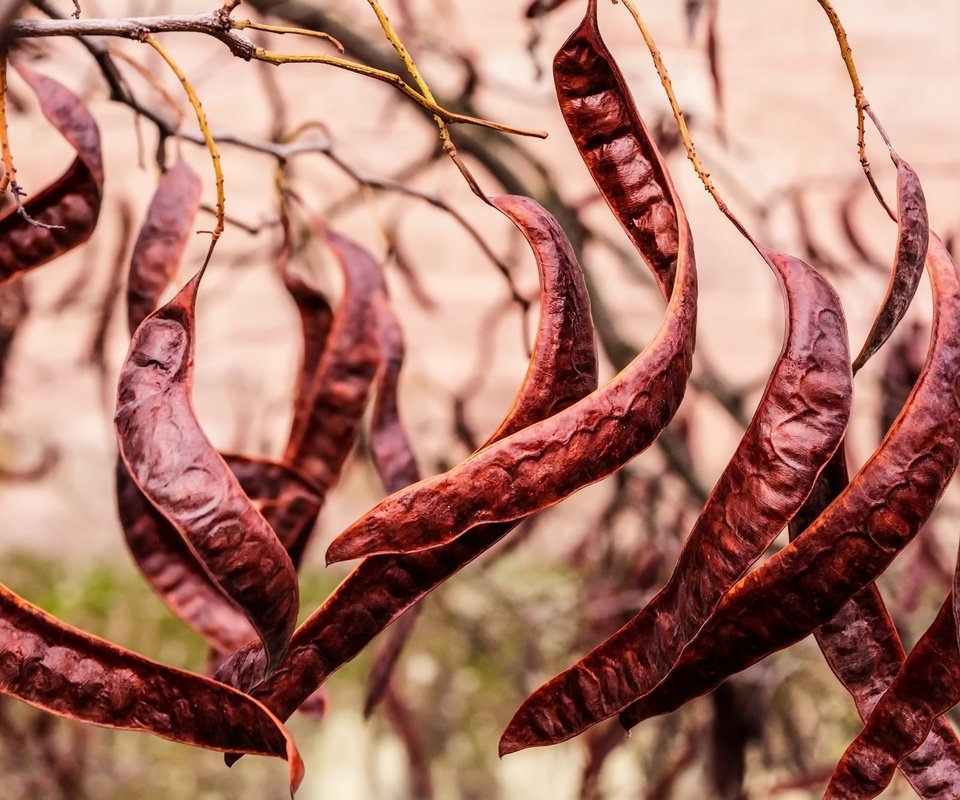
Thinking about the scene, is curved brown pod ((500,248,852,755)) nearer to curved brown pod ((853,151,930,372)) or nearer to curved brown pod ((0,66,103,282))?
curved brown pod ((853,151,930,372))

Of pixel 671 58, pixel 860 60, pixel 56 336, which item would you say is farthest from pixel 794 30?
pixel 56 336

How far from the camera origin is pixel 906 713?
300mm

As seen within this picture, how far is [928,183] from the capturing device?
5.77ft

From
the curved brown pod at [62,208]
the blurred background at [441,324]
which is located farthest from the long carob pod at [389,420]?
the blurred background at [441,324]

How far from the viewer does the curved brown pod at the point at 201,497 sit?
0.27 meters

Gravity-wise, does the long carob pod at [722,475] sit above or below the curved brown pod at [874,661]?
above

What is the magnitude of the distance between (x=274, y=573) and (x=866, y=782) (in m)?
0.18

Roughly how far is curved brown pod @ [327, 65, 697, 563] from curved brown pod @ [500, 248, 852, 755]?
3cm

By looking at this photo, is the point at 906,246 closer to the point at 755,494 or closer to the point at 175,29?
the point at 755,494

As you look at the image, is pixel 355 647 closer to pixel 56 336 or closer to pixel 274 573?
pixel 274 573

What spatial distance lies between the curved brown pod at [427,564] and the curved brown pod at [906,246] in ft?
0.26

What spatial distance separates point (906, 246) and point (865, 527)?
0.08 meters

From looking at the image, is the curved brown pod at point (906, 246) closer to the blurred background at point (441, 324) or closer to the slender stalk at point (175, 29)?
the slender stalk at point (175, 29)

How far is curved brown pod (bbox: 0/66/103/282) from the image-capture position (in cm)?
39
